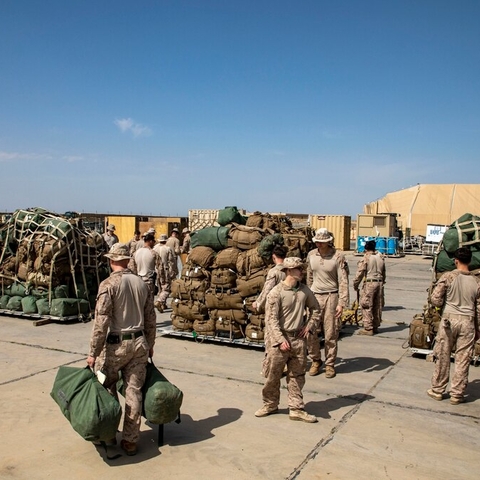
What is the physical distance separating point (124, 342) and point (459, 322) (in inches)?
169

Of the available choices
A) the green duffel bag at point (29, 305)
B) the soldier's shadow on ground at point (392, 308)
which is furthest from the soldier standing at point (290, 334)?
the soldier's shadow on ground at point (392, 308)

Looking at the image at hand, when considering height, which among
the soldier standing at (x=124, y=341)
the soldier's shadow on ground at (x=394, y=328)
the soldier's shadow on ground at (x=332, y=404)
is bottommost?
the soldier's shadow on ground at (x=332, y=404)

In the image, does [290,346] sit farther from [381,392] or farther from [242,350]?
[242,350]

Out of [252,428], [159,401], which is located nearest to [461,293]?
[252,428]

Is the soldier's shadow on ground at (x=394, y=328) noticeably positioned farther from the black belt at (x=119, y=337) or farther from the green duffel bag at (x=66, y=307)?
the black belt at (x=119, y=337)

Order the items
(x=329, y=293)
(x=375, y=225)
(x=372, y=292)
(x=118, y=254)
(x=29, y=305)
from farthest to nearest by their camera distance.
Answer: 1. (x=375, y=225)
2. (x=29, y=305)
3. (x=372, y=292)
4. (x=329, y=293)
5. (x=118, y=254)

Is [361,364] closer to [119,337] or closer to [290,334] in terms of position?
[290,334]

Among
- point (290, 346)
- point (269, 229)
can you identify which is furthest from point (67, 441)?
point (269, 229)

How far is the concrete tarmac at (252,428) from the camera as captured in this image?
488 cm

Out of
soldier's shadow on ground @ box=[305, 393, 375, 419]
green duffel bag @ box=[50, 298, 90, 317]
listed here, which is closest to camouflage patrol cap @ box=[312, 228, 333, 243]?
soldier's shadow on ground @ box=[305, 393, 375, 419]

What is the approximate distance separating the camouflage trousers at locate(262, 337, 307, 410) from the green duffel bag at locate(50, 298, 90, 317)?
22.4 feet

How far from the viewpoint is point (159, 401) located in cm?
498

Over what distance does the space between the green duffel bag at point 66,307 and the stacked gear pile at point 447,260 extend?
7171mm

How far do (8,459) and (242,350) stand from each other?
4.98 m
